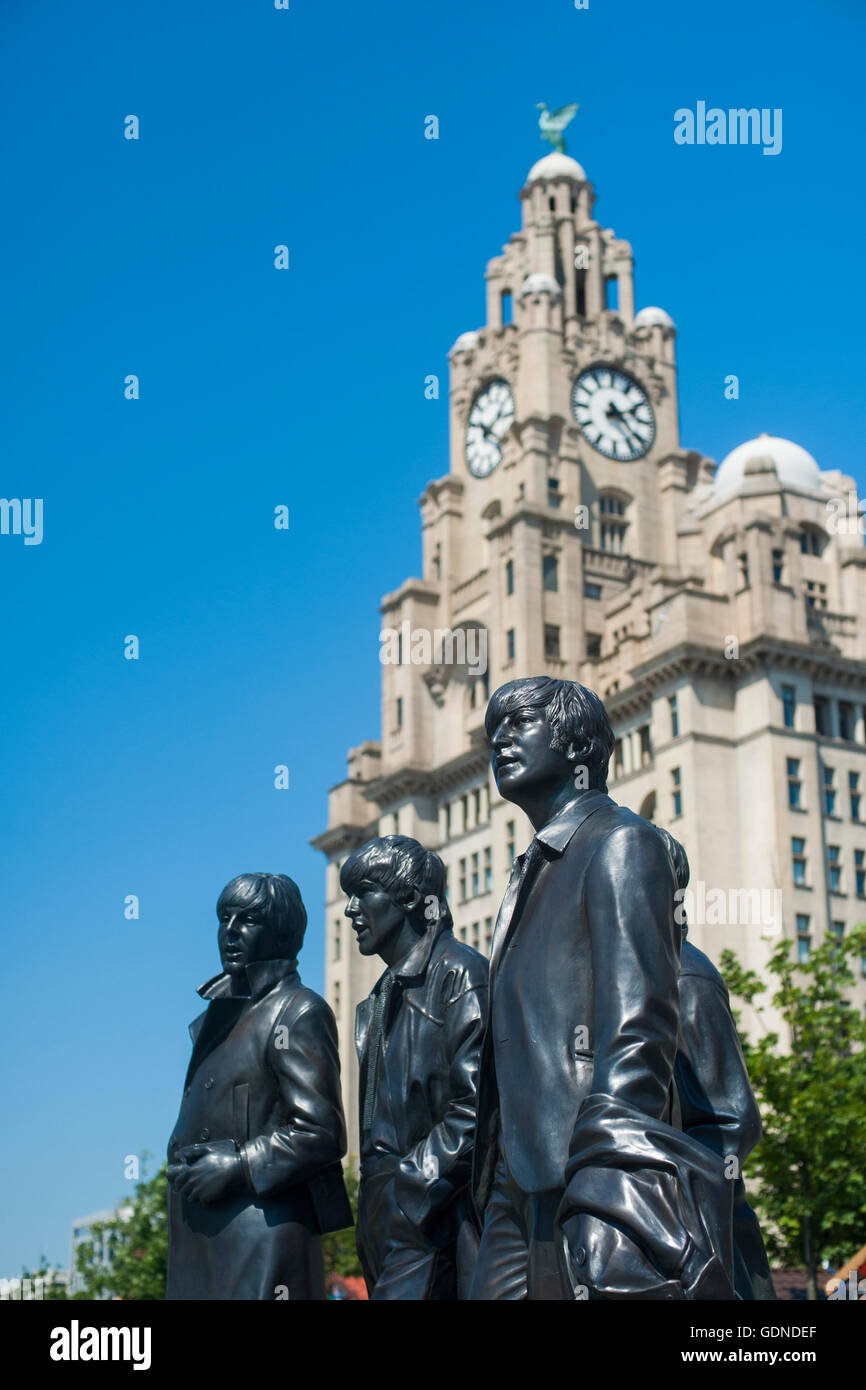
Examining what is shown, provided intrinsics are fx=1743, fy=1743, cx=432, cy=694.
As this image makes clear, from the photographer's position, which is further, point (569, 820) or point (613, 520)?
point (613, 520)

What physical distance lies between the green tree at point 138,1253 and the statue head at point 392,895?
50.0m

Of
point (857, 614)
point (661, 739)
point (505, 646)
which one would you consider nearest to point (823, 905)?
point (661, 739)

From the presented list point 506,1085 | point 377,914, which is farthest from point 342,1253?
point 506,1085

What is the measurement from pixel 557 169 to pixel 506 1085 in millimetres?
91882

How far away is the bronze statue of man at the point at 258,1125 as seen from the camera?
8.35 metres

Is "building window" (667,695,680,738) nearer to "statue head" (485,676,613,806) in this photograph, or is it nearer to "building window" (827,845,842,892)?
"building window" (827,845,842,892)

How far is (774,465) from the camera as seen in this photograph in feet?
263

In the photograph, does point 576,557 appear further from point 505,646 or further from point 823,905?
point 823,905

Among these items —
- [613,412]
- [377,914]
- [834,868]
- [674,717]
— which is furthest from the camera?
[613,412]

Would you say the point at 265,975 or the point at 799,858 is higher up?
the point at 799,858

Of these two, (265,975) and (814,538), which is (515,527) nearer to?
(814,538)

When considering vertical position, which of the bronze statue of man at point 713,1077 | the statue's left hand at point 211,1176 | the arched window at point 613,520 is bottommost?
the statue's left hand at point 211,1176

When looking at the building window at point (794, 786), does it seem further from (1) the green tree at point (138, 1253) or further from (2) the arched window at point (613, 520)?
(1) the green tree at point (138, 1253)

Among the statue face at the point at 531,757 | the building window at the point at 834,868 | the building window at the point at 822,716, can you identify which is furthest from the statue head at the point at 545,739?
the building window at the point at 822,716
